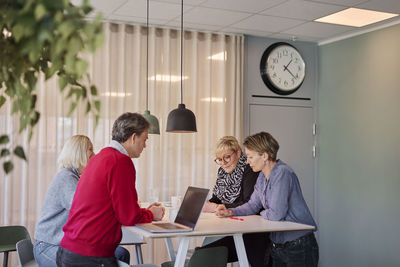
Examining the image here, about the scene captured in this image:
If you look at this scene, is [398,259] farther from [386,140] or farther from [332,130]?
[332,130]

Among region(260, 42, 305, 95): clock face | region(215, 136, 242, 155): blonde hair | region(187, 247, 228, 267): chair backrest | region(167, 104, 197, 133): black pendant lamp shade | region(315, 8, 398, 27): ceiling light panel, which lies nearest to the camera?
region(187, 247, 228, 267): chair backrest

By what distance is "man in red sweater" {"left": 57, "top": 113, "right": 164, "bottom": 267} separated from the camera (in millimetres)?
2686

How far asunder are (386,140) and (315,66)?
1443mm

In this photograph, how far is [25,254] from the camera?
3.47m

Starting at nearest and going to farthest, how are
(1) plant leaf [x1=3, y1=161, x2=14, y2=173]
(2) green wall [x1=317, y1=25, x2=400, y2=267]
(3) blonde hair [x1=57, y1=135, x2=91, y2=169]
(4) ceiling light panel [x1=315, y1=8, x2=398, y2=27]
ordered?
(1) plant leaf [x1=3, y1=161, x2=14, y2=173] → (3) blonde hair [x1=57, y1=135, x2=91, y2=169] → (4) ceiling light panel [x1=315, y1=8, x2=398, y2=27] → (2) green wall [x1=317, y1=25, x2=400, y2=267]

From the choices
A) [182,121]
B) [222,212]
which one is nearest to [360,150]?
[182,121]

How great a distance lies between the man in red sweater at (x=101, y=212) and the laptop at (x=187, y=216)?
0.84 ft

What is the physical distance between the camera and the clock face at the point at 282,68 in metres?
6.04

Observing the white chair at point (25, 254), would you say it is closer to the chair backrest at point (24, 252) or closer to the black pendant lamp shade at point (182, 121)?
the chair backrest at point (24, 252)

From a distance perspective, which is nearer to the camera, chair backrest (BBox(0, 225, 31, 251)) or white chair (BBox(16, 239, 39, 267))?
white chair (BBox(16, 239, 39, 267))

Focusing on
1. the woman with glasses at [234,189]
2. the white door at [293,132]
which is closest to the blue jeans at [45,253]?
the woman with glasses at [234,189]

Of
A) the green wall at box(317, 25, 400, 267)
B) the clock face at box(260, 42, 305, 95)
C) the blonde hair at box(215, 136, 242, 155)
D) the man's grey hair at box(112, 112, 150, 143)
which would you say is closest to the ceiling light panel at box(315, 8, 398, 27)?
the green wall at box(317, 25, 400, 267)

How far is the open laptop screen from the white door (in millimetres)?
2795

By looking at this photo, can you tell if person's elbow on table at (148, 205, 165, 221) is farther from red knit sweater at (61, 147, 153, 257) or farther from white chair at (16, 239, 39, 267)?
white chair at (16, 239, 39, 267)
